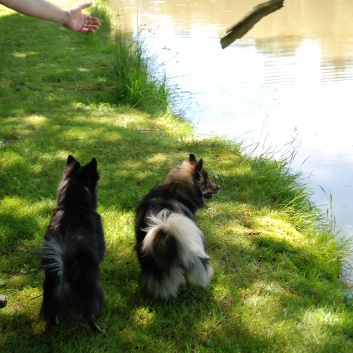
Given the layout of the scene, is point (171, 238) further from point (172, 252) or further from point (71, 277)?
Result: point (71, 277)

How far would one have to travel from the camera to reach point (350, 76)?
10.5 metres

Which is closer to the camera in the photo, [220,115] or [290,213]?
[290,213]

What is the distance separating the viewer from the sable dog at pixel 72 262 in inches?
114

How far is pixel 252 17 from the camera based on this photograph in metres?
3.31

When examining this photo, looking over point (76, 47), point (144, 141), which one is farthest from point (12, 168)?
point (76, 47)

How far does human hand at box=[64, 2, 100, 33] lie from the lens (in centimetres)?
351

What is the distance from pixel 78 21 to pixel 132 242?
190cm

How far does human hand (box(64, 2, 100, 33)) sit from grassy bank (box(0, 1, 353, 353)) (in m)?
1.76

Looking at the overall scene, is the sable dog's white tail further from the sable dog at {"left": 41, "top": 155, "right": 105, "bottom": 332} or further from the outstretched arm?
the outstretched arm

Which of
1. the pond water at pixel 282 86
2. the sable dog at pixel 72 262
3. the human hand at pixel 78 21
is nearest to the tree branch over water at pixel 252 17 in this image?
the human hand at pixel 78 21

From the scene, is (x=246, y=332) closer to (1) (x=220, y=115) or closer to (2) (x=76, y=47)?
(1) (x=220, y=115)

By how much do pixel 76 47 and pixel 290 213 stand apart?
8.98 metres

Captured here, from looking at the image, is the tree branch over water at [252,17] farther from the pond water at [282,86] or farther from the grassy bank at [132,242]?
the pond water at [282,86]

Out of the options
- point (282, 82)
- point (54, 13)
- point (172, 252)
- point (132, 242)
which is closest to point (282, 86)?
point (282, 82)
